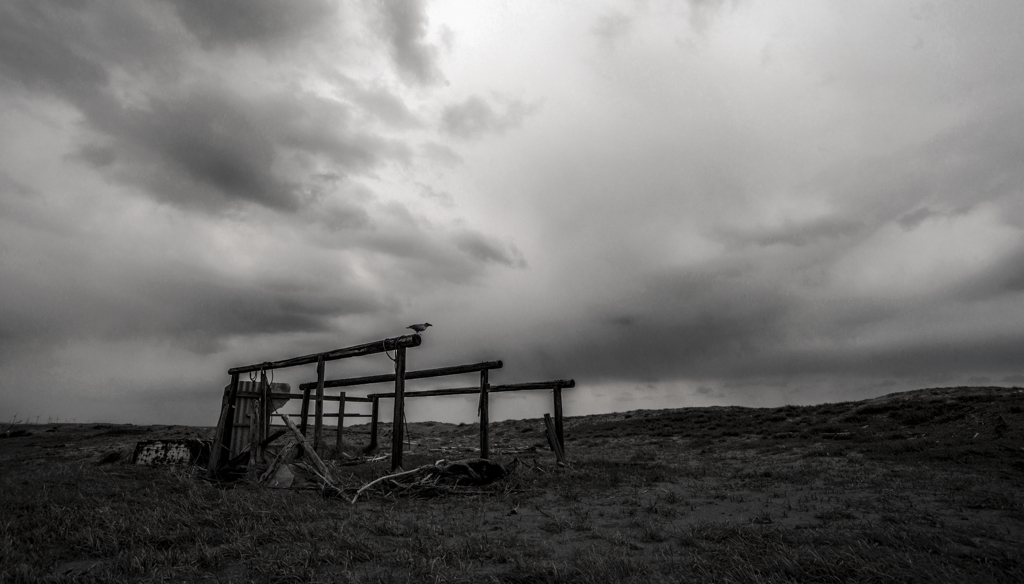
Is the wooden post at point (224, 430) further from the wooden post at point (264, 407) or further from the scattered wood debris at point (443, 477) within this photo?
the scattered wood debris at point (443, 477)

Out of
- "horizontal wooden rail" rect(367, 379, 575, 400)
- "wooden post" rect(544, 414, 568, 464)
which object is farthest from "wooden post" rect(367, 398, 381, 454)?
"wooden post" rect(544, 414, 568, 464)

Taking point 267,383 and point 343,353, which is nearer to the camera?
point 343,353

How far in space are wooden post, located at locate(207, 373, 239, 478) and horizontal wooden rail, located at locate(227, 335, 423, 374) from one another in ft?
2.21

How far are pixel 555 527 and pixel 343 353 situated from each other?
21.3ft

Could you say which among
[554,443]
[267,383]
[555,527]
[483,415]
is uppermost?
[267,383]

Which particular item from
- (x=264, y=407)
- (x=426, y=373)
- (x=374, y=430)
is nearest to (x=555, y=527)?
(x=426, y=373)

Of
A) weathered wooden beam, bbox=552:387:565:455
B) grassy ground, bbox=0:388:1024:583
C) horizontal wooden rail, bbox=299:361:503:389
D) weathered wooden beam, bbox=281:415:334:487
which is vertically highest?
horizontal wooden rail, bbox=299:361:503:389

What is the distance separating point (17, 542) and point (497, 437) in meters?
23.6

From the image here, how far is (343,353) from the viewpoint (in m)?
10.8

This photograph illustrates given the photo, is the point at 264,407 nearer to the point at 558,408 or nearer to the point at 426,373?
the point at 426,373

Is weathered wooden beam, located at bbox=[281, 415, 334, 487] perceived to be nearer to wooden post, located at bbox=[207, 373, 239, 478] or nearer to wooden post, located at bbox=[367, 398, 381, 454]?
wooden post, located at bbox=[207, 373, 239, 478]

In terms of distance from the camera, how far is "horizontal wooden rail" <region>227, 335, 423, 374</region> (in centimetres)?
977

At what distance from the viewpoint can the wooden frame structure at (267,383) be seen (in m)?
10.0

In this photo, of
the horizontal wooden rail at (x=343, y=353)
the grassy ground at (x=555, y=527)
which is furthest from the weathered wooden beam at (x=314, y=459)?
the horizontal wooden rail at (x=343, y=353)
